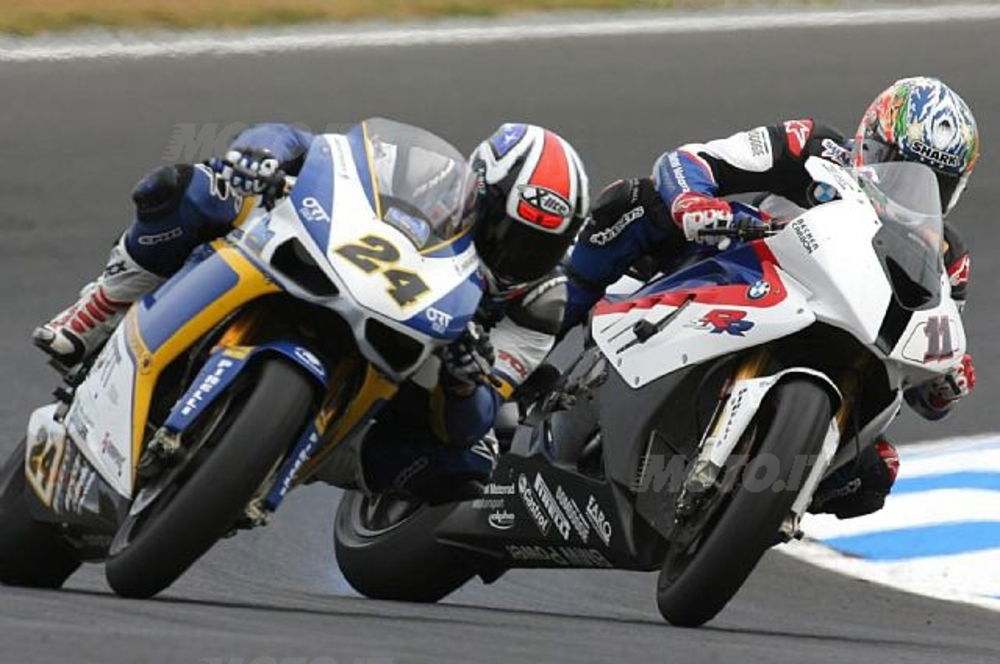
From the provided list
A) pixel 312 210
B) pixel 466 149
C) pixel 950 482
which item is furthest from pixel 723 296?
pixel 466 149

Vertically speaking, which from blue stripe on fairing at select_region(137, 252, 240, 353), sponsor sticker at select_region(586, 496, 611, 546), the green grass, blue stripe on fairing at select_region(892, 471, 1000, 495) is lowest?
the green grass

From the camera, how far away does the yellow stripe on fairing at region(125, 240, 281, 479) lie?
5824 mm

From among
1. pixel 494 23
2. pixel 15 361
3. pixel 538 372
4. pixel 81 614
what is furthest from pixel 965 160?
pixel 494 23

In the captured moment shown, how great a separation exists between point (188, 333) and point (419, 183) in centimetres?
64

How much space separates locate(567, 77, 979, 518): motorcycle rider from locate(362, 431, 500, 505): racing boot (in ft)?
2.76

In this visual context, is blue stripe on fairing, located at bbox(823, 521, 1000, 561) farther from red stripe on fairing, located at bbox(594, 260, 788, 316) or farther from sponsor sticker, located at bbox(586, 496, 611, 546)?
red stripe on fairing, located at bbox(594, 260, 788, 316)

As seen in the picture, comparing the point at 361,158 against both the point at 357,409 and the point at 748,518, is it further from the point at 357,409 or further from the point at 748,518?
the point at 748,518

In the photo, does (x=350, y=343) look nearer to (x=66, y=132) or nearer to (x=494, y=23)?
(x=66, y=132)

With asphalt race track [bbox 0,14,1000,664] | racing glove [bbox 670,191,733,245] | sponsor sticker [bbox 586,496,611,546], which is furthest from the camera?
sponsor sticker [bbox 586,496,611,546]

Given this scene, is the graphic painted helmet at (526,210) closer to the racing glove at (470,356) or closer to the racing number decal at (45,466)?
the racing glove at (470,356)

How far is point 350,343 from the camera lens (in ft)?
19.3

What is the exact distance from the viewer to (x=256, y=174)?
6.01 m

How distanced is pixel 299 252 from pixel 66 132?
524 cm

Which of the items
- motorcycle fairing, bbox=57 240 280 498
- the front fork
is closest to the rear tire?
motorcycle fairing, bbox=57 240 280 498
